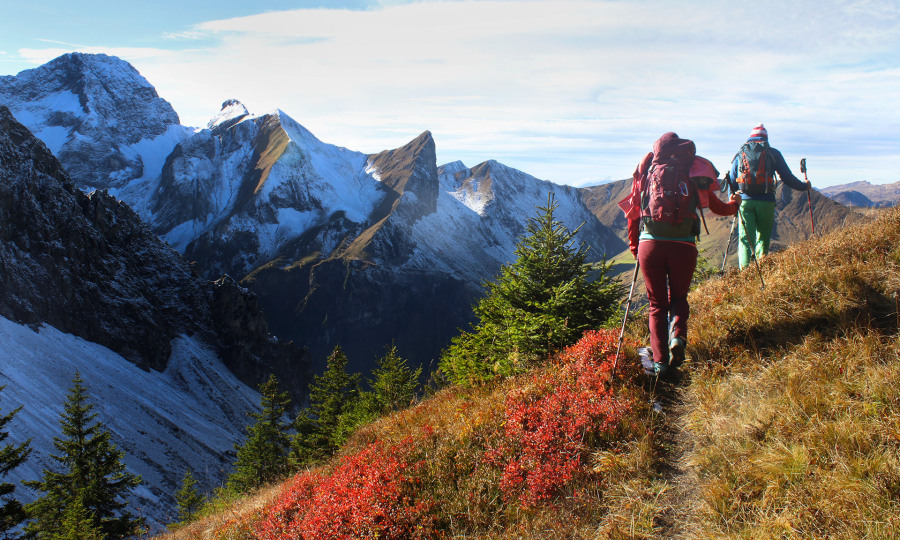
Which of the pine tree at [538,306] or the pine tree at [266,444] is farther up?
the pine tree at [538,306]

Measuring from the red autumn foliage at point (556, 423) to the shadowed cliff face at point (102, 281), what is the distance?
9670 cm

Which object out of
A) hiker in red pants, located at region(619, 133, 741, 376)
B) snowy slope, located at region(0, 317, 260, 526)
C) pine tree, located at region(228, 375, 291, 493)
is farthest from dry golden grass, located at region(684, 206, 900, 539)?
snowy slope, located at region(0, 317, 260, 526)

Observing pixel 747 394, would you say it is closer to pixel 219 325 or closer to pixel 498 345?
pixel 498 345

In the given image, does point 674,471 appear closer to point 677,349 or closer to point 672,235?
point 677,349

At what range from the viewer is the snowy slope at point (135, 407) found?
53719 mm

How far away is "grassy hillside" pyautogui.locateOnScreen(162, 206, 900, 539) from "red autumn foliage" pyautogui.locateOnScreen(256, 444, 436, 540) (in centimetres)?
2

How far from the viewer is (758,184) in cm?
855

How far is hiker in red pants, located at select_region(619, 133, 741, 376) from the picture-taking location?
557 centimetres

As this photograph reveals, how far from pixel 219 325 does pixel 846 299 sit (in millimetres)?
119148

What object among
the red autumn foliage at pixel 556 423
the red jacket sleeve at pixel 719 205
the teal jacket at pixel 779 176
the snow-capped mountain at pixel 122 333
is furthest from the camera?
the snow-capped mountain at pixel 122 333

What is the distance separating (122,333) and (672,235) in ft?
343

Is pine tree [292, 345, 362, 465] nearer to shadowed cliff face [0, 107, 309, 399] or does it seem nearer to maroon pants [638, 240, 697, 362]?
maroon pants [638, 240, 697, 362]

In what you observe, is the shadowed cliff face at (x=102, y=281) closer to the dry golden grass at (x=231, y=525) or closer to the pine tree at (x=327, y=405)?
the pine tree at (x=327, y=405)

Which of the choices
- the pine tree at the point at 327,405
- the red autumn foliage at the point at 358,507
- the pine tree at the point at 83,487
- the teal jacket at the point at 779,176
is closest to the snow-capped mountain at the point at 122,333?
the pine tree at the point at 327,405
